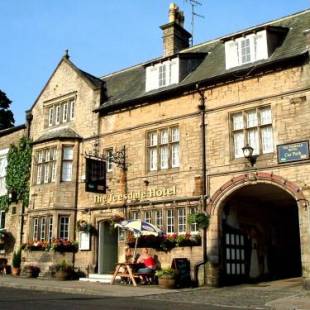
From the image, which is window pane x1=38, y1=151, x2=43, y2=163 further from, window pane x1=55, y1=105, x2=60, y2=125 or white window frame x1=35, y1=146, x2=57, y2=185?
window pane x1=55, y1=105, x2=60, y2=125

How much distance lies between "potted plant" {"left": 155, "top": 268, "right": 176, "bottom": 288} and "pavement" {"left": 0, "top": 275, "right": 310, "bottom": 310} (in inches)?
12.0

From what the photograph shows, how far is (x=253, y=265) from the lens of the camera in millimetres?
19719

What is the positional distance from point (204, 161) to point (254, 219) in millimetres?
4166

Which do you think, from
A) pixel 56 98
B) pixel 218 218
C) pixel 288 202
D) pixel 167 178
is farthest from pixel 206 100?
pixel 56 98

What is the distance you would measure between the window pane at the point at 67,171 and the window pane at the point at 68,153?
0.24m

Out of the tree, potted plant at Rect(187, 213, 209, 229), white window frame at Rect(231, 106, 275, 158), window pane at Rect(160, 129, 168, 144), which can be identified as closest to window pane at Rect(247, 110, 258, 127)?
white window frame at Rect(231, 106, 275, 158)

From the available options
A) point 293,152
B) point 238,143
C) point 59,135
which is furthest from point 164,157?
point 59,135

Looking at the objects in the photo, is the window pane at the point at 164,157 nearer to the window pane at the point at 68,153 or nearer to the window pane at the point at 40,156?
the window pane at the point at 68,153

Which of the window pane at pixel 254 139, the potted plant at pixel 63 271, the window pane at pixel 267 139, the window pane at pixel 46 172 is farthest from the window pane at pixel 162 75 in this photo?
the potted plant at pixel 63 271

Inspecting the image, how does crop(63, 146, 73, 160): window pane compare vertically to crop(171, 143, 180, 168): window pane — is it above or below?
above

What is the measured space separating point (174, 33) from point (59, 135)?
25.1 feet

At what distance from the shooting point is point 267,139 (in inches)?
679

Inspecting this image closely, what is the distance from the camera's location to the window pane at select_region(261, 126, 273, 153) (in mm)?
17094

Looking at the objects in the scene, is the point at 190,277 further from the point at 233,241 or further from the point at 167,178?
the point at 167,178
